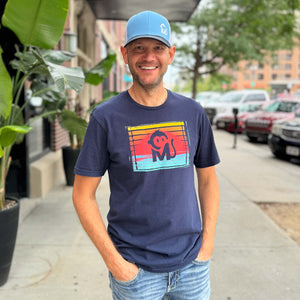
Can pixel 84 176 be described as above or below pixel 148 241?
above

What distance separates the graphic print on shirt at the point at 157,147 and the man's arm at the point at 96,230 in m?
0.24

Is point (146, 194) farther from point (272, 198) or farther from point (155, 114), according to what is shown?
point (272, 198)

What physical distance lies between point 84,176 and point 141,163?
268 mm

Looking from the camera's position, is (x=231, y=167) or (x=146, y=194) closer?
(x=146, y=194)

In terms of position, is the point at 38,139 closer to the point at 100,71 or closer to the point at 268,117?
the point at 100,71

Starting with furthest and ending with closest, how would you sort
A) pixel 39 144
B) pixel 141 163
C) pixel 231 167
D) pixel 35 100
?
pixel 231 167 < pixel 39 144 < pixel 35 100 < pixel 141 163

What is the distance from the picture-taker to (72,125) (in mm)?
4523

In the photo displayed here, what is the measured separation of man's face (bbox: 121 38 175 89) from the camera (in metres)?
1.72

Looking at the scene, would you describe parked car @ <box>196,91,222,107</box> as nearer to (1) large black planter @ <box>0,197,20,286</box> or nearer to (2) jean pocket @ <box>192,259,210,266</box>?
(1) large black planter @ <box>0,197,20,286</box>

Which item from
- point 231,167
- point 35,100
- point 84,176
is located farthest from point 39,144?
point 84,176

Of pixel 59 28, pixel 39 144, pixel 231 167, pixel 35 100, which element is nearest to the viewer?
pixel 59 28

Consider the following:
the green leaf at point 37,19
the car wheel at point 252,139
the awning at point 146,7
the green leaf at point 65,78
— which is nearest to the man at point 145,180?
the green leaf at point 65,78

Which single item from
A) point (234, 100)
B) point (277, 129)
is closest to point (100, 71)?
point (277, 129)

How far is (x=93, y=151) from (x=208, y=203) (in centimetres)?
66
